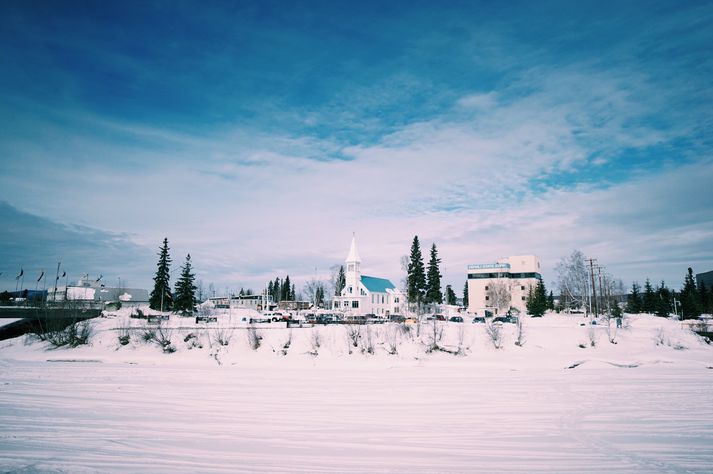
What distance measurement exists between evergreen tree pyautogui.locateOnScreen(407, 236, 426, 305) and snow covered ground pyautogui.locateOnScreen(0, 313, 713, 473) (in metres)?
41.4

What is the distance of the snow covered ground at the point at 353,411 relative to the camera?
335 inches

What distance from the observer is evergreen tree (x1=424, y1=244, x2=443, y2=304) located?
230 ft

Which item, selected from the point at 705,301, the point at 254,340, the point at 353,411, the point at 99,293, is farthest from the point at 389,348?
the point at 99,293

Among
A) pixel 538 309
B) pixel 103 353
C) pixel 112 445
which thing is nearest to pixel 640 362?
pixel 112 445

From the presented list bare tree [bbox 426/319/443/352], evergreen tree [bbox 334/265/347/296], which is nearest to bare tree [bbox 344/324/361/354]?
bare tree [bbox 426/319/443/352]

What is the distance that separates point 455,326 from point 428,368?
39.4 ft

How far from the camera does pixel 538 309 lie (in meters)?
65.7

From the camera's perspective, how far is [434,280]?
71.2 meters

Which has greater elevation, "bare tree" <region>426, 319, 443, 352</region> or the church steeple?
the church steeple

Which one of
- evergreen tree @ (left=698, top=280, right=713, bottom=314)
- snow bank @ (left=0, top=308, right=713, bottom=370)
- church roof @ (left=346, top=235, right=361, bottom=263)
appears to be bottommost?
snow bank @ (left=0, top=308, right=713, bottom=370)

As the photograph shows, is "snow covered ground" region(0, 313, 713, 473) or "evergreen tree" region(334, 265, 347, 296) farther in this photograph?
"evergreen tree" region(334, 265, 347, 296)

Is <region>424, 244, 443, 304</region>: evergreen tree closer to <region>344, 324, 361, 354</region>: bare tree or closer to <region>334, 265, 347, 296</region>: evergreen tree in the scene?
<region>334, 265, 347, 296</region>: evergreen tree

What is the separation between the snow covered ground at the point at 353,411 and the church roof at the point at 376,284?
59.3 m

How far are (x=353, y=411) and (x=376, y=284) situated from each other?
8014 cm
